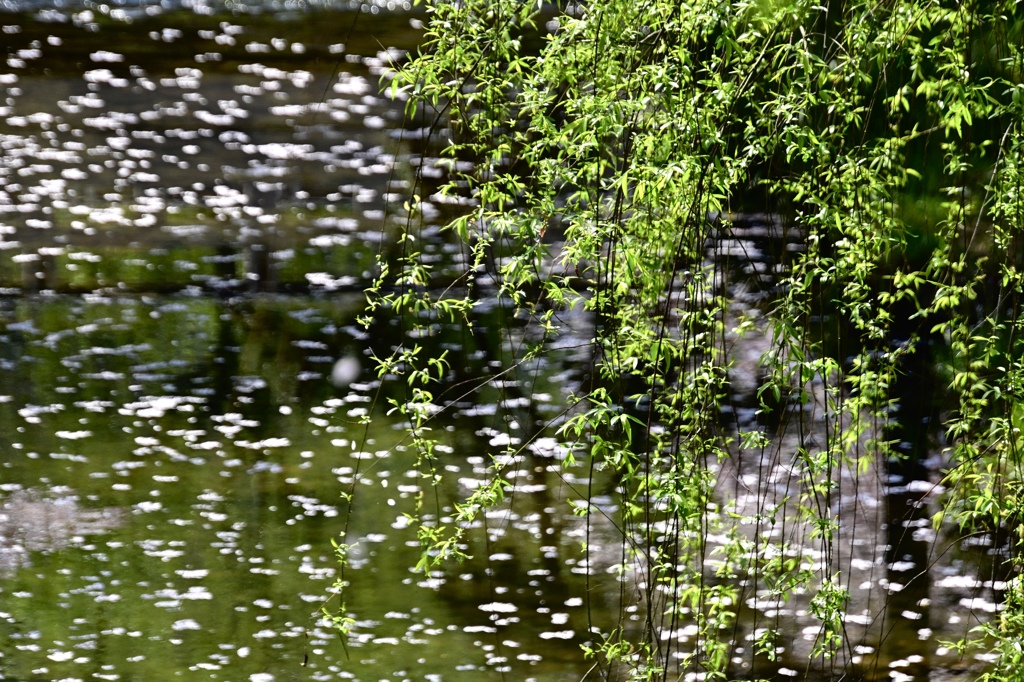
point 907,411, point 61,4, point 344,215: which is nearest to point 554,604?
point 907,411

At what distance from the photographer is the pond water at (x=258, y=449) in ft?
9.80

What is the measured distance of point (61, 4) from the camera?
9.02 meters

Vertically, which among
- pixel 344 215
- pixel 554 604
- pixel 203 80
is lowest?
pixel 554 604

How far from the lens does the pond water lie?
2988 millimetres

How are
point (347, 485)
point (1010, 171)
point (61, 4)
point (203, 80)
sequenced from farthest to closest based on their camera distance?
point (61, 4) → point (203, 80) → point (347, 485) → point (1010, 171)

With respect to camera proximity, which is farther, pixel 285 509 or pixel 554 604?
pixel 285 509

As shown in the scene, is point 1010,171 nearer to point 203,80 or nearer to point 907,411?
point 907,411

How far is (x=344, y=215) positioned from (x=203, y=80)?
251 centimetres

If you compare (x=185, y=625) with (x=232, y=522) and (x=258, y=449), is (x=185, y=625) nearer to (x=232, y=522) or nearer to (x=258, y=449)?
(x=232, y=522)

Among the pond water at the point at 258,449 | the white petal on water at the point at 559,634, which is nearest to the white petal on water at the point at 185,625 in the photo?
the pond water at the point at 258,449

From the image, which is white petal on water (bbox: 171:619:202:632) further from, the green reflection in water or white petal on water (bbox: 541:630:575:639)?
white petal on water (bbox: 541:630:575:639)

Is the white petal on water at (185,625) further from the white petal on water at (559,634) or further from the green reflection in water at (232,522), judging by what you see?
the white petal on water at (559,634)

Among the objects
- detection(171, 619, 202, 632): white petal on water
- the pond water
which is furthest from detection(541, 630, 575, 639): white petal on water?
detection(171, 619, 202, 632): white petal on water

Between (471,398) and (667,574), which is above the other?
(667,574)
